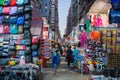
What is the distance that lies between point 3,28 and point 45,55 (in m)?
7.74

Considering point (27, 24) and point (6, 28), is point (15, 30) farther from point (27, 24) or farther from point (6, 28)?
point (27, 24)

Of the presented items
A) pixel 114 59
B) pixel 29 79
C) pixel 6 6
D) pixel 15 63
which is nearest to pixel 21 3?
pixel 6 6

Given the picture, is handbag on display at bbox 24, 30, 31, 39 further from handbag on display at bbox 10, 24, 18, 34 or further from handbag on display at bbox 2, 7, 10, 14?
handbag on display at bbox 2, 7, 10, 14

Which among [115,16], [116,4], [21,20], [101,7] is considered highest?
[101,7]

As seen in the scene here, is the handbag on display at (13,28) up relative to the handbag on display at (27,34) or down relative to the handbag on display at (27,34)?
up

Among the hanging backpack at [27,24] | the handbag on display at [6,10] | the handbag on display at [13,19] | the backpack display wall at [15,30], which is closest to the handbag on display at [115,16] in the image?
the hanging backpack at [27,24]

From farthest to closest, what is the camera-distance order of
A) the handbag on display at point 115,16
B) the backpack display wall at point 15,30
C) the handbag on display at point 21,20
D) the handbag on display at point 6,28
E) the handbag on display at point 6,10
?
the handbag on display at point 6,28
the handbag on display at point 6,10
the backpack display wall at point 15,30
the handbag on display at point 21,20
the handbag on display at point 115,16

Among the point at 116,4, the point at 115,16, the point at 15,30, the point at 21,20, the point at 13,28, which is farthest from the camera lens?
the point at 13,28

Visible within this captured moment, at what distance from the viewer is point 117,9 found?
1018 cm

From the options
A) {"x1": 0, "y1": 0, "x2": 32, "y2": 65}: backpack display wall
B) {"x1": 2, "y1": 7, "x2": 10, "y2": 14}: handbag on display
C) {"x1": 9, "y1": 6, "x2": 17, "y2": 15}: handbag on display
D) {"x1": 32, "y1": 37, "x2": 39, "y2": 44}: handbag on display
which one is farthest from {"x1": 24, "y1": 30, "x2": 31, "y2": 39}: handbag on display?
{"x1": 2, "y1": 7, "x2": 10, "y2": 14}: handbag on display

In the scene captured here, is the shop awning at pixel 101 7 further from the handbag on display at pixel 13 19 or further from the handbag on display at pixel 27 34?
the handbag on display at pixel 13 19

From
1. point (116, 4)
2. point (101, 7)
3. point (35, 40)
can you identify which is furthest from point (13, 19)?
point (116, 4)

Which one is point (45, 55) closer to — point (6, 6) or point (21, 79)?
point (6, 6)

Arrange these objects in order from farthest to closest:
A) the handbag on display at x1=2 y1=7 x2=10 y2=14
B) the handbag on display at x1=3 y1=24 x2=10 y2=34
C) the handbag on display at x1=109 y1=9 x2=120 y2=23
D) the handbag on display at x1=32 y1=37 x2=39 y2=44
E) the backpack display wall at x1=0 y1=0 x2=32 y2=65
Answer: the handbag on display at x1=32 y1=37 x2=39 y2=44, the handbag on display at x1=3 y1=24 x2=10 y2=34, the handbag on display at x1=2 y1=7 x2=10 y2=14, the backpack display wall at x1=0 y1=0 x2=32 y2=65, the handbag on display at x1=109 y1=9 x2=120 y2=23
